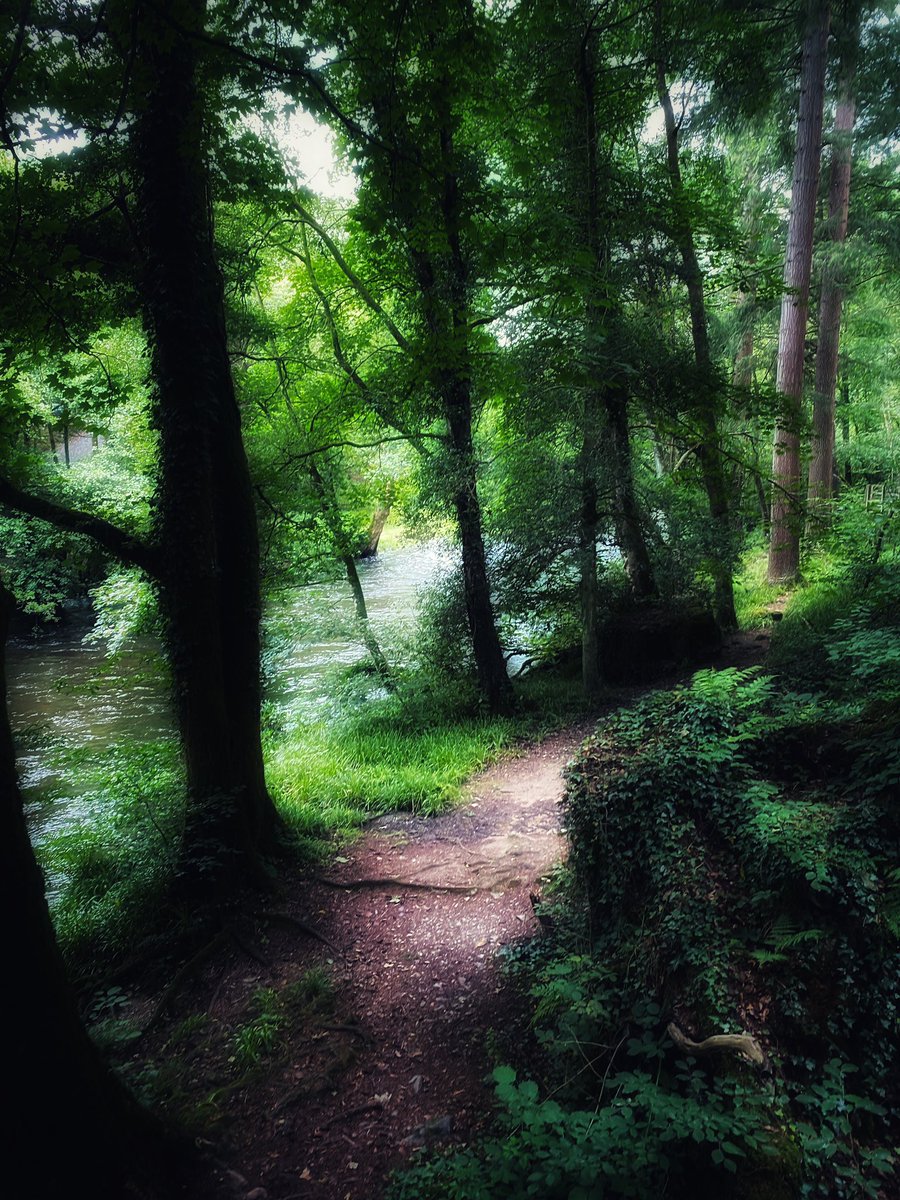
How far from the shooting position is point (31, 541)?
41.3ft

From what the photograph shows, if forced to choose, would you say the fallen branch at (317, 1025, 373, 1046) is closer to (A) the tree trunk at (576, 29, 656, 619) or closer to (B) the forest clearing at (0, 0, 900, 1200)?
(B) the forest clearing at (0, 0, 900, 1200)


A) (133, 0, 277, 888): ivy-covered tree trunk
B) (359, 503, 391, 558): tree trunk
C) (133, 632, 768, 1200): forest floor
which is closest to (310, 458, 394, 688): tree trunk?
(133, 632, 768, 1200): forest floor

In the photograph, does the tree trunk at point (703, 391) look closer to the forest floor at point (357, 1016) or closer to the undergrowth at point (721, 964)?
the undergrowth at point (721, 964)

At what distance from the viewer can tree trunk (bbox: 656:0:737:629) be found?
26.2 feet

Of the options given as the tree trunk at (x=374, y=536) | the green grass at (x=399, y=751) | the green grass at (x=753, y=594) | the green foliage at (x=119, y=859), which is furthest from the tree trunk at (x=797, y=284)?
the tree trunk at (x=374, y=536)

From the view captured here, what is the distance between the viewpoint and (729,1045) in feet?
8.02

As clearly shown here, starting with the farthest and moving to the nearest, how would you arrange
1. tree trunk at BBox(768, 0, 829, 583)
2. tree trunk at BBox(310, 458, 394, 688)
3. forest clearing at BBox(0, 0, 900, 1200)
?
tree trunk at BBox(310, 458, 394, 688) < tree trunk at BBox(768, 0, 829, 583) < forest clearing at BBox(0, 0, 900, 1200)

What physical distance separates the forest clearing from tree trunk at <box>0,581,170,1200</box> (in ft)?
0.05

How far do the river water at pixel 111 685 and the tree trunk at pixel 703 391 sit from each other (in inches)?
172

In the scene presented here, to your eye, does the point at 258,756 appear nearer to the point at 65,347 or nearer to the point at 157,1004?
the point at 157,1004

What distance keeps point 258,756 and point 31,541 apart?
9.79 m

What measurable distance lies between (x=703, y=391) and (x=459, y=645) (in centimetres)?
563

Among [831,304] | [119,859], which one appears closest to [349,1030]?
[119,859]

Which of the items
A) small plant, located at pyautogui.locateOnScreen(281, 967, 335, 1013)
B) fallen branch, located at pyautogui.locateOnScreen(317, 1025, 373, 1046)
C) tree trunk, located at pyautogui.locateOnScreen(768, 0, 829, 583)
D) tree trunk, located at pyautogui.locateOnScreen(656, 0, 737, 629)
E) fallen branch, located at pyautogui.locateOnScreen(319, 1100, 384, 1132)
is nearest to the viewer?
fallen branch, located at pyautogui.locateOnScreen(319, 1100, 384, 1132)
